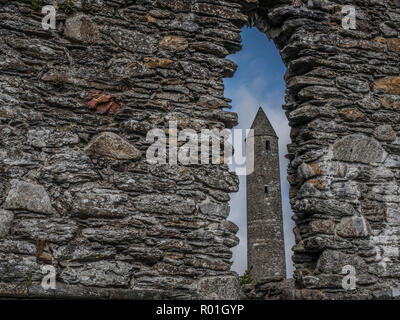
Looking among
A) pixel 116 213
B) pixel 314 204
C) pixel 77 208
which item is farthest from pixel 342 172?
pixel 77 208

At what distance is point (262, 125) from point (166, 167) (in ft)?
66.6

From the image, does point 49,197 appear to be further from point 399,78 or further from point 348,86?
point 399,78

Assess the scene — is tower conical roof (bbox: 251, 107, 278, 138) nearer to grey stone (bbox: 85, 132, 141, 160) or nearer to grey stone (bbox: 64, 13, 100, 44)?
grey stone (bbox: 64, 13, 100, 44)

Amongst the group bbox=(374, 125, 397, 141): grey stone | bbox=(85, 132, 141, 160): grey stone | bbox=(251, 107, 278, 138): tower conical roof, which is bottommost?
bbox=(85, 132, 141, 160): grey stone

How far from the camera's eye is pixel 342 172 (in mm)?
4395

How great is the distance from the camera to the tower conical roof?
76.6 ft

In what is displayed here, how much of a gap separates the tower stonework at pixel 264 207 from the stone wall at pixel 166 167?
1486 cm

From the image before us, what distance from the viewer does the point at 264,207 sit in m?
21.3

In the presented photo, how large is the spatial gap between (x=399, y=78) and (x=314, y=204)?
70.7 inches

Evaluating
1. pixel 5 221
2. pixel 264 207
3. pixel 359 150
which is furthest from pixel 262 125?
pixel 5 221

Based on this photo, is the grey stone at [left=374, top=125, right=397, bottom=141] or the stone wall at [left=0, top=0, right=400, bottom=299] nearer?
the stone wall at [left=0, top=0, right=400, bottom=299]

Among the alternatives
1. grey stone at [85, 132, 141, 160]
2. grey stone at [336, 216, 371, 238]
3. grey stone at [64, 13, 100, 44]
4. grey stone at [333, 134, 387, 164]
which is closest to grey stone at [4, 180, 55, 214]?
grey stone at [85, 132, 141, 160]

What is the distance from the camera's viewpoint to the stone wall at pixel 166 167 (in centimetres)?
358

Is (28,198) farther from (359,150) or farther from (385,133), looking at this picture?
(385,133)
